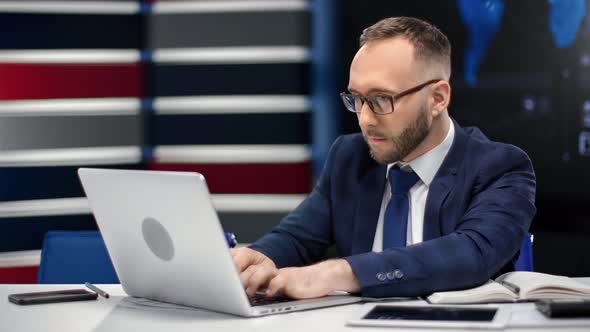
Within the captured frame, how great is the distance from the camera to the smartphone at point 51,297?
77.7 inches

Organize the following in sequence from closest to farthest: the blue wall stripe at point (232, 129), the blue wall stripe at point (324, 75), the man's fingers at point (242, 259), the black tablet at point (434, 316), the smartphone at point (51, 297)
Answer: the black tablet at point (434, 316) < the smartphone at point (51, 297) < the man's fingers at point (242, 259) < the blue wall stripe at point (324, 75) < the blue wall stripe at point (232, 129)

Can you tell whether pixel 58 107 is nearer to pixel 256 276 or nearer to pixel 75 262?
pixel 75 262

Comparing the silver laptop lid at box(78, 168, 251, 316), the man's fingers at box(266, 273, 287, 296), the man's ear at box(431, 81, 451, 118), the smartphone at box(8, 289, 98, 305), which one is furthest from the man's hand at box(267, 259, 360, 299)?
the man's ear at box(431, 81, 451, 118)

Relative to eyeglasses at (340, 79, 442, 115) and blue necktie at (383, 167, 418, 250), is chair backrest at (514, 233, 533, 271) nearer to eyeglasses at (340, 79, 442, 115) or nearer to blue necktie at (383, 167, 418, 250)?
blue necktie at (383, 167, 418, 250)

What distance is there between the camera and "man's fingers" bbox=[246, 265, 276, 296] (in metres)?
1.93

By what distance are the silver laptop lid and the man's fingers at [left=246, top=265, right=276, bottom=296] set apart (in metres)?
0.15

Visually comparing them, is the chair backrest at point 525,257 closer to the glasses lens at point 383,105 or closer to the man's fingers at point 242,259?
the glasses lens at point 383,105

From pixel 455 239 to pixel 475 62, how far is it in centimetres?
266

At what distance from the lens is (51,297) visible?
1.98m

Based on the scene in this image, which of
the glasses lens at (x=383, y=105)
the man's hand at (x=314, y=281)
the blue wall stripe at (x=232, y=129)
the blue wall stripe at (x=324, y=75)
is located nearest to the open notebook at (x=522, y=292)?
the man's hand at (x=314, y=281)

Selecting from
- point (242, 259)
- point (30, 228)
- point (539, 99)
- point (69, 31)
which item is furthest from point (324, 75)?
point (242, 259)

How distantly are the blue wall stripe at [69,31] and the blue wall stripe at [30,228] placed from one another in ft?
2.95

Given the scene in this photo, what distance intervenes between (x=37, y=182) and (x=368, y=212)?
278 cm

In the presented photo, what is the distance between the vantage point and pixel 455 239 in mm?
2023
